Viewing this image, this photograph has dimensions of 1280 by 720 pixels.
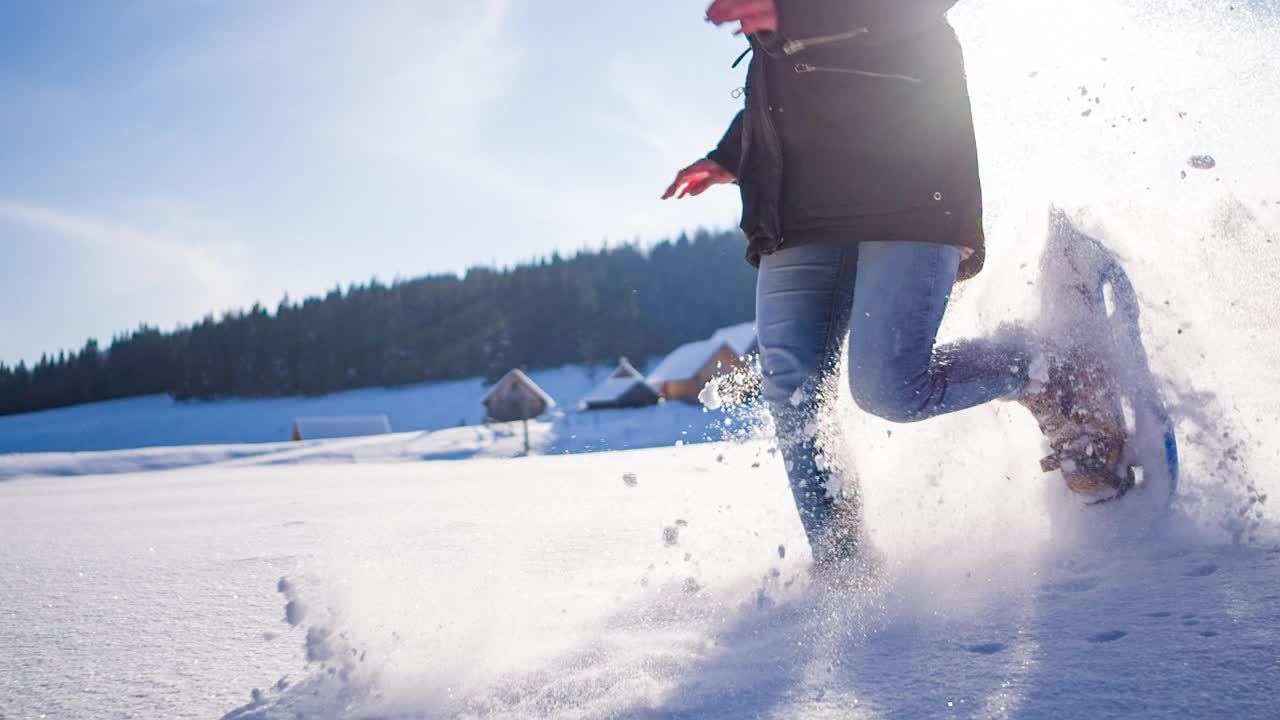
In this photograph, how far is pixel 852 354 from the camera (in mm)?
1770

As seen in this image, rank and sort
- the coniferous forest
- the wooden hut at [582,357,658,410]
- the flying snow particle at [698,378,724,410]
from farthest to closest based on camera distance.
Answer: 1. the coniferous forest
2. the wooden hut at [582,357,658,410]
3. the flying snow particle at [698,378,724,410]

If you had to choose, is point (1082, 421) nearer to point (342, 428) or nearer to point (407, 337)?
point (342, 428)

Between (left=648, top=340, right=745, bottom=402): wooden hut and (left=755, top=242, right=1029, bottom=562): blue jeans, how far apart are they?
35579mm

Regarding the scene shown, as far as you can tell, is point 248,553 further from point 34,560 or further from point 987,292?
point 987,292

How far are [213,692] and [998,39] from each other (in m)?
2.47

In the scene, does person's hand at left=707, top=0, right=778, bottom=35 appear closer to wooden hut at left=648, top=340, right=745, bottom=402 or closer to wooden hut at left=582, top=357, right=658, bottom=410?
wooden hut at left=582, top=357, right=658, bottom=410

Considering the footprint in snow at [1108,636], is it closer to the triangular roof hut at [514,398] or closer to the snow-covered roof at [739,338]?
the triangular roof hut at [514,398]

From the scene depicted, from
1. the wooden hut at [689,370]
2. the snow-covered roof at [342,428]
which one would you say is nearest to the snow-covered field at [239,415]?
the wooden hut at [689,370]

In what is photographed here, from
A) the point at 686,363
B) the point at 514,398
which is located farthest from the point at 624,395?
the point at 514,398

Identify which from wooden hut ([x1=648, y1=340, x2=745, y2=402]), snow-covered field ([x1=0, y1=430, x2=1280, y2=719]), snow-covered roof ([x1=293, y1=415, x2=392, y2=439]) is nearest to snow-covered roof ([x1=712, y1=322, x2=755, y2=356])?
wooden hut ([x1=648, y1=340, x2=745, y2=402])

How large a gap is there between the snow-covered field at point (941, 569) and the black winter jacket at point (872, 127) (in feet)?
1.54

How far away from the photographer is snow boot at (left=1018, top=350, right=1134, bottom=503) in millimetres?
1851

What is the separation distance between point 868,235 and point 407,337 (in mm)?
56844

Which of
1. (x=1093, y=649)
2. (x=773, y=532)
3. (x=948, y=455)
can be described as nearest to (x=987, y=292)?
(x=948, y=455)
